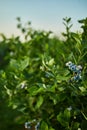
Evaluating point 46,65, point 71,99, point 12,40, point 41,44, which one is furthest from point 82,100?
point 12,40

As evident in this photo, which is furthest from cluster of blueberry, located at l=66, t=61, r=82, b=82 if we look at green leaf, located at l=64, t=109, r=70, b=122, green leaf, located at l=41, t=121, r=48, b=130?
green leaf, located at l=41, t=121, r=48, b=130

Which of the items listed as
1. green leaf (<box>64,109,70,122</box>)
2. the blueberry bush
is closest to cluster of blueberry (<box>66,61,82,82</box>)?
the blueberry bush

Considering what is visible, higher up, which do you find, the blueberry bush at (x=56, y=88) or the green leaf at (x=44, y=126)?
the blueberry bush at (x=56, y=88)

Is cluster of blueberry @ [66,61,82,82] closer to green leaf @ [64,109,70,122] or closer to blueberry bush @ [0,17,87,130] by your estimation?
blueberry bush @ [0,17,87,130]

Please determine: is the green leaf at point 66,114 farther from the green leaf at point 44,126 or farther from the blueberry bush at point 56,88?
the green leaf at point 44,126

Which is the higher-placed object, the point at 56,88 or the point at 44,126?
the point at 56,88

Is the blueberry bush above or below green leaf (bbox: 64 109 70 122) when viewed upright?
above

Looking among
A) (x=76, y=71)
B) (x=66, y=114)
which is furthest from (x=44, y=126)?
(x=76, y=71)

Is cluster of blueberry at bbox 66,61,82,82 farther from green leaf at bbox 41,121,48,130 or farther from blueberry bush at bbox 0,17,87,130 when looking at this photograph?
green leaf at bbox 41,121,48,130

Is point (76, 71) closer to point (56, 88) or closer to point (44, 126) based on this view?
point (56, 88)

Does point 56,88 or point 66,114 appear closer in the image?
point 66,114

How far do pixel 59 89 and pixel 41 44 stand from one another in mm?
1731

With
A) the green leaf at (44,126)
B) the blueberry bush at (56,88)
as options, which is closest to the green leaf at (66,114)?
the blueberry bush at (56,88)

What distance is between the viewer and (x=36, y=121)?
102 inches
